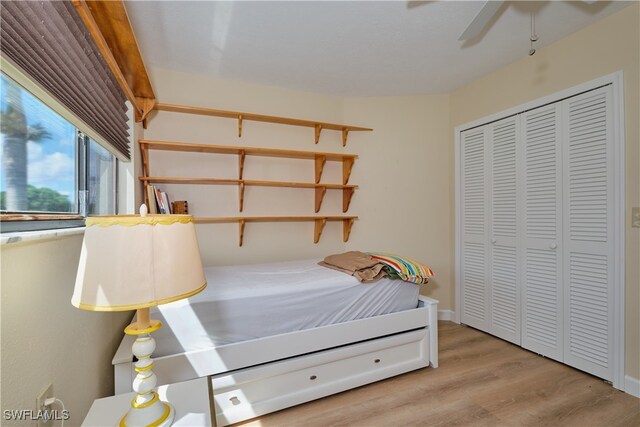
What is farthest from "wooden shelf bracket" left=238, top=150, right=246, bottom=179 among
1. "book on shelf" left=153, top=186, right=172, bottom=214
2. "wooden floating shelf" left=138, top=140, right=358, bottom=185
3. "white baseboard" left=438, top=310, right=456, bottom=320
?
"white baseboard" left=438, top=310, right=456, bottom=320

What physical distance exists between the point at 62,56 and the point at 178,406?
1.30 m

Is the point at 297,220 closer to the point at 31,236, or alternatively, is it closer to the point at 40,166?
the point at 40,166

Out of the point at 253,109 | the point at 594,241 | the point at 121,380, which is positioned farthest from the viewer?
the point at 253,109

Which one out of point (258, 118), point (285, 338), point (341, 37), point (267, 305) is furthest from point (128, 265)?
point (258, 118)

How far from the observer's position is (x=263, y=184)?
271 cm

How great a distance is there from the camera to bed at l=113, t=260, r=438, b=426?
1462mm

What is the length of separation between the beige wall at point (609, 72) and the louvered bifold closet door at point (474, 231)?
46 centimetres

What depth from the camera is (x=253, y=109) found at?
106 inches

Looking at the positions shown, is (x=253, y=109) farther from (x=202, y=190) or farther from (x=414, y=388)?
(x=414, y=388)

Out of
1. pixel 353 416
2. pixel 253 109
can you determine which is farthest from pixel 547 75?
pixel 353 416

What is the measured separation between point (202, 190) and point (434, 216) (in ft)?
7.79

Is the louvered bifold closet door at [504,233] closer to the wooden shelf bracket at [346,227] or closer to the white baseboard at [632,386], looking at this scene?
the white baseboard at [632,386]

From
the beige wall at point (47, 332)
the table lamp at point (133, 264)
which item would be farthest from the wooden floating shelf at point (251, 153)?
the table lamp at point (133, 264)

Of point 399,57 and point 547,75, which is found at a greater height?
point 399,57
